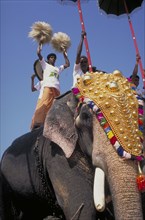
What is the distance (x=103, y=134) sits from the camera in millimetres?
4004

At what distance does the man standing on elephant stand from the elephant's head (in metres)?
1.33

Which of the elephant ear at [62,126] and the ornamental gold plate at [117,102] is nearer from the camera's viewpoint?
the ornamental gold plate at [117,102]

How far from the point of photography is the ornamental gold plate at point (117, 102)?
3.88 metres

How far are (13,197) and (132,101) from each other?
225cm

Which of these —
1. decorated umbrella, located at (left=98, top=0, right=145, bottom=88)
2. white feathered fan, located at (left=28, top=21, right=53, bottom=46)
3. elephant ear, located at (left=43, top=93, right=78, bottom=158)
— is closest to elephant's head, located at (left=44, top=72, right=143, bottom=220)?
elephant ear, located at (left=43, top=93, right=78, bottom=158)

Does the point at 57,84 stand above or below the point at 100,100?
above

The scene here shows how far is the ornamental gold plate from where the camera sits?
3883 millimetres

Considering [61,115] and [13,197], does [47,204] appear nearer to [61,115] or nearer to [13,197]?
[13,197]

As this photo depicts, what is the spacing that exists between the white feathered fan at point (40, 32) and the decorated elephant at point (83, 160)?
1.91 metres

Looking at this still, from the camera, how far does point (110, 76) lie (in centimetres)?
453

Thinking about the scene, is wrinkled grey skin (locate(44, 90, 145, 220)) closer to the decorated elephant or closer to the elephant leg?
the decorated elephant

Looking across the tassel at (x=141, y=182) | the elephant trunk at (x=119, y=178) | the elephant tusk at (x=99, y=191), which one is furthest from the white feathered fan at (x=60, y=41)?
the tassel at (x=141, y=182)

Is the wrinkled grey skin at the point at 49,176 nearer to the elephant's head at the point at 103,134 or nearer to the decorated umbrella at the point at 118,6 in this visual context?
the elephant's head at the point at 103,134

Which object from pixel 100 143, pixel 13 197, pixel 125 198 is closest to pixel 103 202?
pixel 125 198
